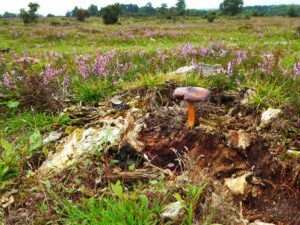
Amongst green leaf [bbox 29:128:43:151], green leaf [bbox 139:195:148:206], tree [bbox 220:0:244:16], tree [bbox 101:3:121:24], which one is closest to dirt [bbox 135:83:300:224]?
green leaf [bbox 139:195:148:206]

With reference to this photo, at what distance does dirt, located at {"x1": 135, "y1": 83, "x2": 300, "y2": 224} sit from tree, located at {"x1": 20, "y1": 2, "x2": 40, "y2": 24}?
4775cm

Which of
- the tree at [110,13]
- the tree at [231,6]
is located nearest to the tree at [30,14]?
the tree at [110,13]

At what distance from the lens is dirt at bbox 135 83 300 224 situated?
190 cm

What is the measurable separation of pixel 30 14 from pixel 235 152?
50275 millimetres

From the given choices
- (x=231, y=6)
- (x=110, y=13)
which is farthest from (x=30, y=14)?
(x=231, y=6)

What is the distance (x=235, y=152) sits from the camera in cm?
235

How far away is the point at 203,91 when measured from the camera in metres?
2.28

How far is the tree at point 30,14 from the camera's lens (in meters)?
40.2

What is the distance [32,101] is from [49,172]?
7.41ft

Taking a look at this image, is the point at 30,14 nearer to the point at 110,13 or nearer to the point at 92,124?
the point at 110,13

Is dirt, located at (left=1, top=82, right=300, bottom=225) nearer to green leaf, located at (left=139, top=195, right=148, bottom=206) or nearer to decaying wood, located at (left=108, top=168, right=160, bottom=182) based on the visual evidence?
decaying wood, located at (left=108, top=168, right=160, bottom=182)

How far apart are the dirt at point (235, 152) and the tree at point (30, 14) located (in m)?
47.7

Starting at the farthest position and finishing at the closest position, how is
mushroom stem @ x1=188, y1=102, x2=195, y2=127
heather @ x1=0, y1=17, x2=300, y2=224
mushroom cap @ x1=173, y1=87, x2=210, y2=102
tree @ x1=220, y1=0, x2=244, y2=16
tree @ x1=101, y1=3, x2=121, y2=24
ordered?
1. tree @ x1=220, y1=0, x2=244, y2=16
2. tree @ x1=101, y1=3, x2=121, y2=24
3. mushroom stem @ x1=188, y1=102, x2=195, y2=127
4. mushroom cap @ x1=173, y1=87, x2=210, y2=102
5. heather @ x1=0, y1=17, x2=300, y2=224

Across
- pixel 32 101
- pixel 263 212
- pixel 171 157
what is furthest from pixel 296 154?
pixel 32 101
